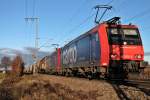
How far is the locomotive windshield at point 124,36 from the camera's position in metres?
18.7

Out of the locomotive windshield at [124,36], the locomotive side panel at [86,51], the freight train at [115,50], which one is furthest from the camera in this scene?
the locomotive side panel at [86,51]

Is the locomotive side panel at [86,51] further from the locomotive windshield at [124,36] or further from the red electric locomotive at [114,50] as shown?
the locomotive windshield at [124,36]

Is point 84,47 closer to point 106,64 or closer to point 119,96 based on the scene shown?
point 106,64

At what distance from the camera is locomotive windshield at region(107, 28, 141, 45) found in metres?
18.7

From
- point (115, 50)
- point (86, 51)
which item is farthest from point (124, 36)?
point (86, 51)

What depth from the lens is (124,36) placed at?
62.2ft

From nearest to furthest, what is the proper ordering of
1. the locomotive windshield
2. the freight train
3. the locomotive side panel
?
the freight train < the locomotive windshield < the locomotive side panel

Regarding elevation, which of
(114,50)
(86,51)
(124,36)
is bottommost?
(114,50)

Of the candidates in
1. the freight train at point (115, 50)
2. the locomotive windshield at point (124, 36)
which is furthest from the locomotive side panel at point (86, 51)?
the locomotive windshield at point (124, 36)

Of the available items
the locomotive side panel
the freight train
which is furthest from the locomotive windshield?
the locomotive side panel

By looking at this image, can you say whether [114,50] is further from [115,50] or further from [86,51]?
[86,51]

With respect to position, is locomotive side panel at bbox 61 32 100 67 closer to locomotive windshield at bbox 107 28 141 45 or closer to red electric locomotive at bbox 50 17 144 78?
red electric locomotive at bbox 50 17 144 78

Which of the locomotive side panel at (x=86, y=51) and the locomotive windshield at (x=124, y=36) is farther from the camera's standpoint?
the locomotive side panel at (x=86, y=51)

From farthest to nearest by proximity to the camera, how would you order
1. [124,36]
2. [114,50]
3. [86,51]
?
[86,51], [124,36], [114,50]
